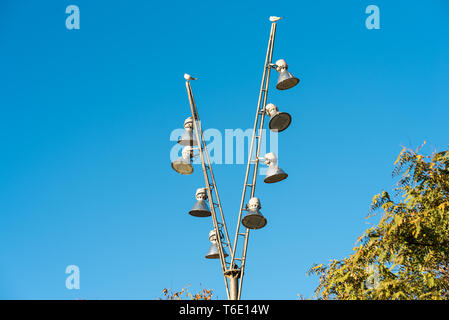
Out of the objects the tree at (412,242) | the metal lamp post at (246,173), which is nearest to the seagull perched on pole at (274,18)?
the metal lamp post at (246,173)

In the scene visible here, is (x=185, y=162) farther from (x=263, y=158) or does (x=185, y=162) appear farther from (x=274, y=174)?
(x=274, y=174)

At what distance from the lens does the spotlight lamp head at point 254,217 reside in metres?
6.92

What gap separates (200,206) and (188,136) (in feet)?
3.48

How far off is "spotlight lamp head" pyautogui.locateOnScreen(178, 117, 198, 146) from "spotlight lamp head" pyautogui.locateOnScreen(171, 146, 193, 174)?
0.14m

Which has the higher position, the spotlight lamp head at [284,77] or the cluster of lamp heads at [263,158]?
the spotlight lamp head at [284,77]

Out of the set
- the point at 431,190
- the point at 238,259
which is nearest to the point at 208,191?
the point at 238,259

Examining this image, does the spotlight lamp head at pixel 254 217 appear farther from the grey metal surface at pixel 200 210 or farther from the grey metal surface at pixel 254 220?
the grey metal surface at pixel 200 210

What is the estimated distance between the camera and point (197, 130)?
25.1ft

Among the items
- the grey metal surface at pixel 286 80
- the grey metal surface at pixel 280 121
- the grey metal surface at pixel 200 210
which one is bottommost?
the grey metal surface at pixel 200 210

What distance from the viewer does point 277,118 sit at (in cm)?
718

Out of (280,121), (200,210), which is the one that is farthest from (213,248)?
(280,121)

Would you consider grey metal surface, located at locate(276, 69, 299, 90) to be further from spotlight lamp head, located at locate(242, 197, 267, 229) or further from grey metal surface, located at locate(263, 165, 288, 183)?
spotlight lamp head, located at locate(242, 197, 267, 229)

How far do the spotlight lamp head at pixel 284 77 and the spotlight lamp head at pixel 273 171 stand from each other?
39.0 inches
